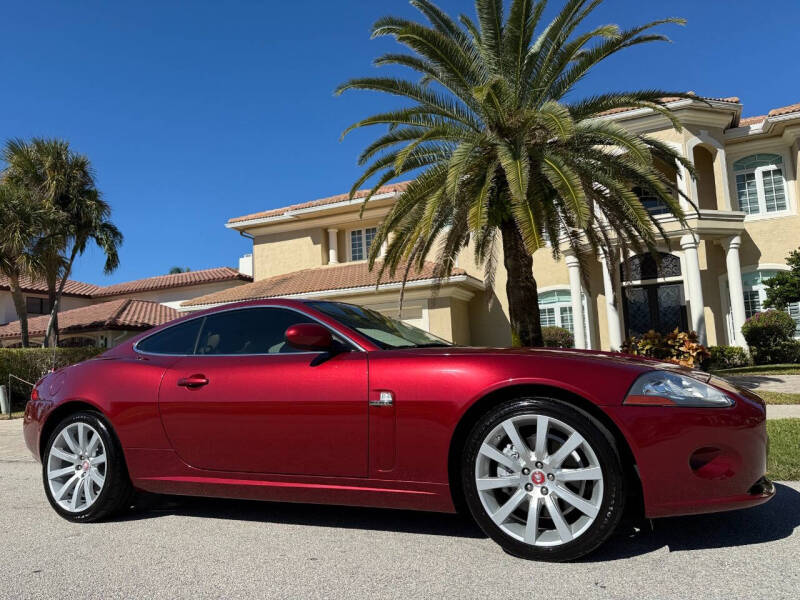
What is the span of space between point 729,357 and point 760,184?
568 cm

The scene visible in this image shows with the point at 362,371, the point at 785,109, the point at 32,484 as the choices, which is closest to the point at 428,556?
the point at 362,371

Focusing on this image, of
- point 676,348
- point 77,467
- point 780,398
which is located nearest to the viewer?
point 77,467

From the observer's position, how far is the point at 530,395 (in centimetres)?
308

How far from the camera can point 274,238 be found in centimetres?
2327

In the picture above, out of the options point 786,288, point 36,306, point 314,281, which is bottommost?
point 786,288

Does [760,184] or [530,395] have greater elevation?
[760,184]

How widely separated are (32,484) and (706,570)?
5568 mm

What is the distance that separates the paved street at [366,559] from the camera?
103 inches

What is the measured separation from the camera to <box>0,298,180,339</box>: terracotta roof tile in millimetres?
23391

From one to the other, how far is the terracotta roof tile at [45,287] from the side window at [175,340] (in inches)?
1143

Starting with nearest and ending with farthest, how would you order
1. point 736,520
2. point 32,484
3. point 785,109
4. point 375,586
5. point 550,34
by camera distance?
point 375,586
point 736,520
point 32,484
point 550,34
point 785,109

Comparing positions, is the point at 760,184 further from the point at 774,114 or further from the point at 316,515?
the point at 316,515

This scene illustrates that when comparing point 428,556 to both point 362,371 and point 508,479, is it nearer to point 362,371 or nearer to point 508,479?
point 508,479

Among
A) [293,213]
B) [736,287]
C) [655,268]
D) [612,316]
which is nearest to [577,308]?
[612,316]
